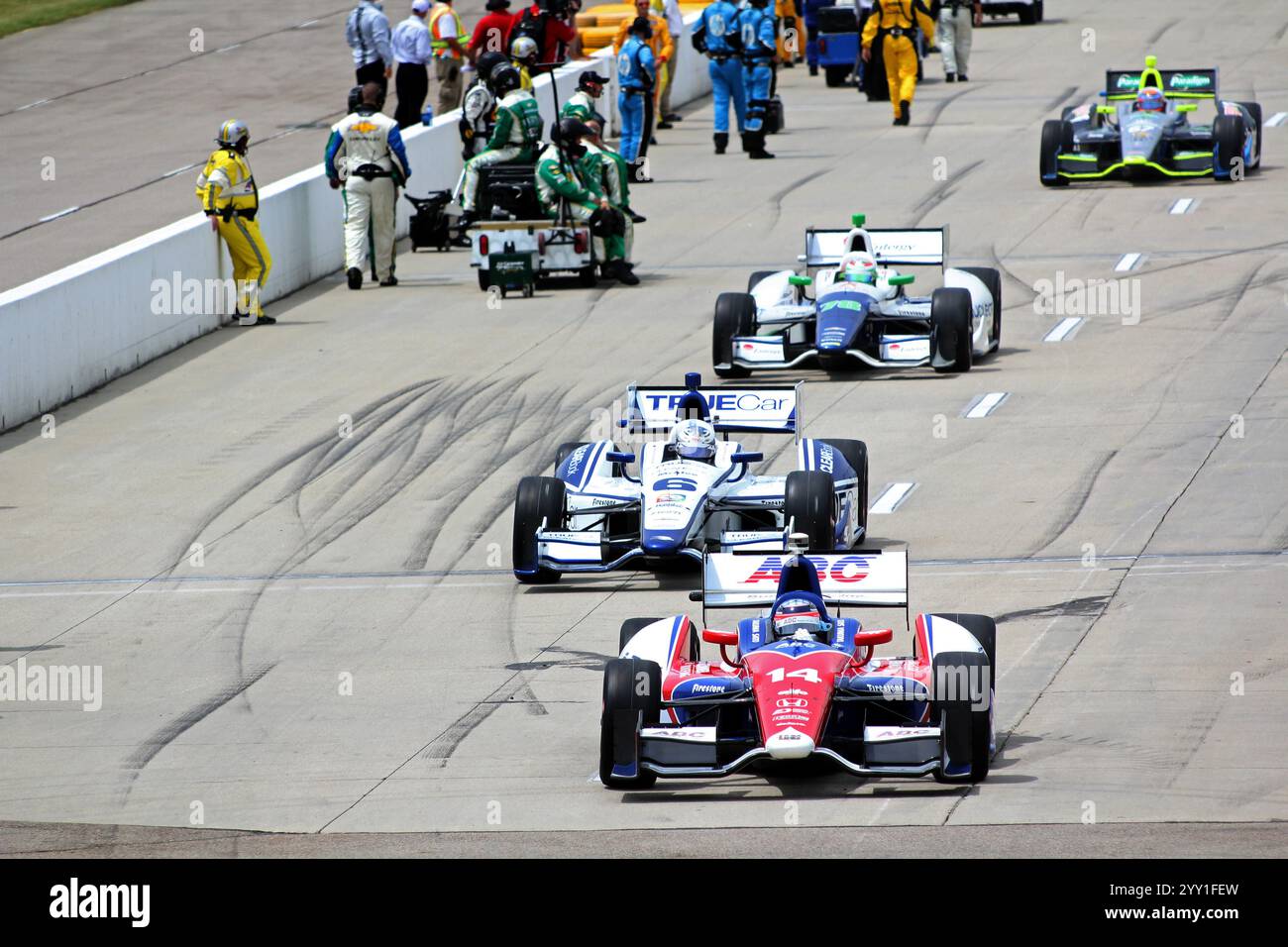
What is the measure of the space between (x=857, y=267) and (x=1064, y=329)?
3.07m

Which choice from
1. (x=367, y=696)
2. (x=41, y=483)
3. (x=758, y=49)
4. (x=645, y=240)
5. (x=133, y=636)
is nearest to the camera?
(x=367, y=696)

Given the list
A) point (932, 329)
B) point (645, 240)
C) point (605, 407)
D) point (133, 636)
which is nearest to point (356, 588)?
point (133, 636)

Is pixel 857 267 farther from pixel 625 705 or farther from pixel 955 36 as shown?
pixel 955 36

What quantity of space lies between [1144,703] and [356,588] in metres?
5.49

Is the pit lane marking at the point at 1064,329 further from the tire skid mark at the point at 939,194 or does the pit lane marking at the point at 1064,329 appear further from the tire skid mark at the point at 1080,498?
the tire skid mark at the point at 939,194

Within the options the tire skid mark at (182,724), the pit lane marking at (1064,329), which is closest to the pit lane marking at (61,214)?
the pit lane marking at (1064,329)

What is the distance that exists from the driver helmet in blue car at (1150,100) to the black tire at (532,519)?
1522 centimetres

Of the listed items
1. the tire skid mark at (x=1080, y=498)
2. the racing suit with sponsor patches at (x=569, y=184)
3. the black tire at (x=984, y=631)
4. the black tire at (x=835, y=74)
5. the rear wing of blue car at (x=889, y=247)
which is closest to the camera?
the black tire at (x=984, y=631)

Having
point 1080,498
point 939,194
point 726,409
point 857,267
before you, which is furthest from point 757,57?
point 726,409

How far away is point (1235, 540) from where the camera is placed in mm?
14109

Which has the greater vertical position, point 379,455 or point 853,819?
point 853,819

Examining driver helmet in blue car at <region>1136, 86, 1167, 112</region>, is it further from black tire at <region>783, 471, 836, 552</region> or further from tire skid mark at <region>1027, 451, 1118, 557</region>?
black tire at <region>783, 471, 836, 552</region>

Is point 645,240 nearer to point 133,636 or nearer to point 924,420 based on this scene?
point 924,420

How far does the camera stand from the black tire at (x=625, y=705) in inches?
388
